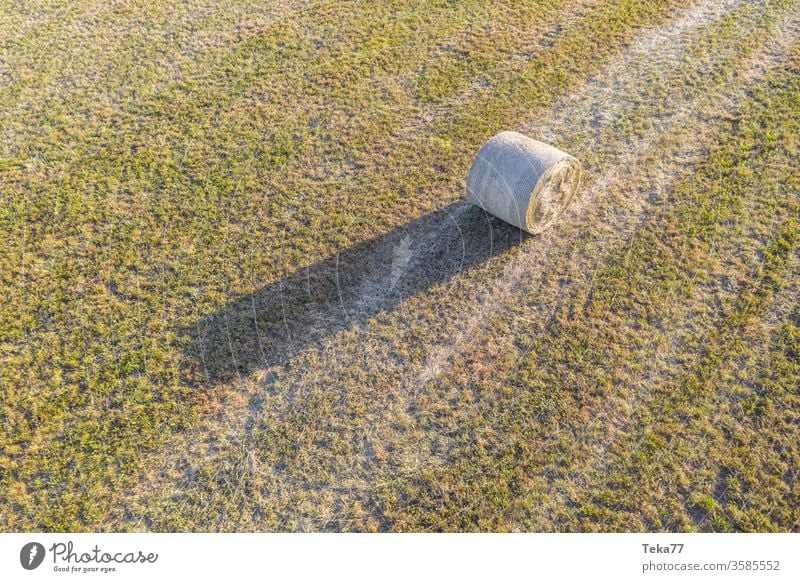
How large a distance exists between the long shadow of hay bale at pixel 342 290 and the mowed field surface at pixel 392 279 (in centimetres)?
5

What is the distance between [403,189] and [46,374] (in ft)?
25.4

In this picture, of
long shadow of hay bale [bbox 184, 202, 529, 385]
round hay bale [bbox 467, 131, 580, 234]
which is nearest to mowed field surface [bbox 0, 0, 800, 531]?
long shadow of hay bale [bbox 184, 202, 529, 385]

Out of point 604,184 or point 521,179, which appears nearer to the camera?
point 521,179

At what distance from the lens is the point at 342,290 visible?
10812 mm

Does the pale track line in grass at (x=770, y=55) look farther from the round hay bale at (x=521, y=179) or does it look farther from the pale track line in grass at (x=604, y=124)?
the round hay bale at (x=521, y=179)

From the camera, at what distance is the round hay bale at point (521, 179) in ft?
34.0

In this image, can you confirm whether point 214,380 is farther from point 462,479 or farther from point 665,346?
point 665,346

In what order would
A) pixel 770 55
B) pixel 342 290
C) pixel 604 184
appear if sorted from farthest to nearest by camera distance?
pixel 770 55, pixel 604 184, pixel 342 290

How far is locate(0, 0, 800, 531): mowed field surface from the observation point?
8.59 m

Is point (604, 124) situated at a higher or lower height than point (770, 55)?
lower
